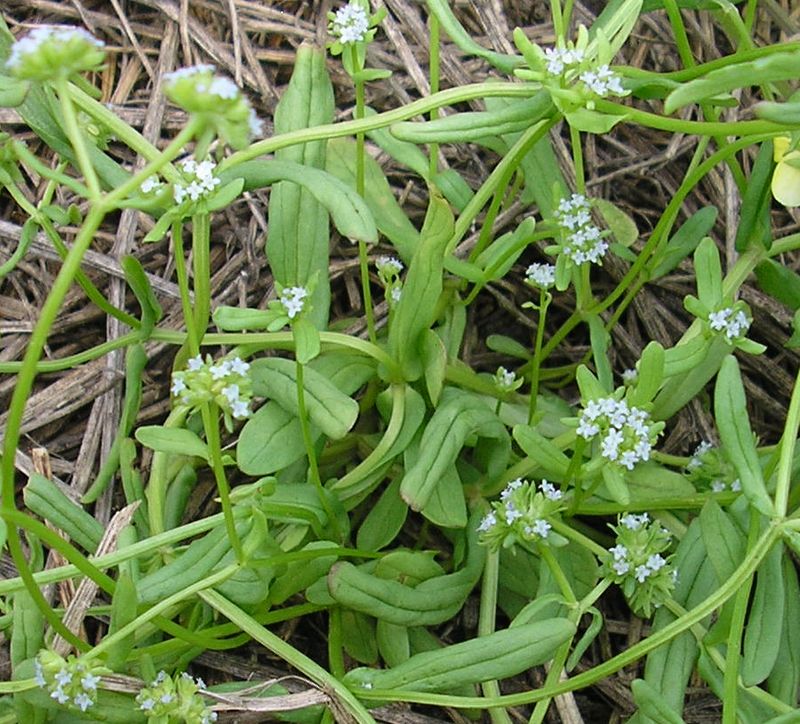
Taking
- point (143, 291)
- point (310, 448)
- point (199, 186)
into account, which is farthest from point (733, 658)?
point (143, 291)

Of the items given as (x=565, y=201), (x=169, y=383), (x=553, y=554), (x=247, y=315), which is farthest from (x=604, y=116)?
(x=169, y=383)

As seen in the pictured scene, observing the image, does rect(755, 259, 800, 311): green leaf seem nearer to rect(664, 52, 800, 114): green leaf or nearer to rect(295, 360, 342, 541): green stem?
rect(664, 52, 800, 114): green leaf

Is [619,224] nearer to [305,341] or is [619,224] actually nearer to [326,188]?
[326,188]

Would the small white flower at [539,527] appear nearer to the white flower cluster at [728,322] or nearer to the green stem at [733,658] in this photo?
the green stem at [733,658]

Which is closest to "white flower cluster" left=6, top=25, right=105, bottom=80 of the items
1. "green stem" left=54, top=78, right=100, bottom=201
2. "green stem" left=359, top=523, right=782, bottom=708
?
"green stem" left=54, top=78, right=100, bottom=201

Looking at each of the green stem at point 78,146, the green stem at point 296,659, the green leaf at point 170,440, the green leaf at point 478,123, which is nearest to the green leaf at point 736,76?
the green leaf at point 478,123

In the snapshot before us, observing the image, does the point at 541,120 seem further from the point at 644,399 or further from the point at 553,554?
the point at 553,554
